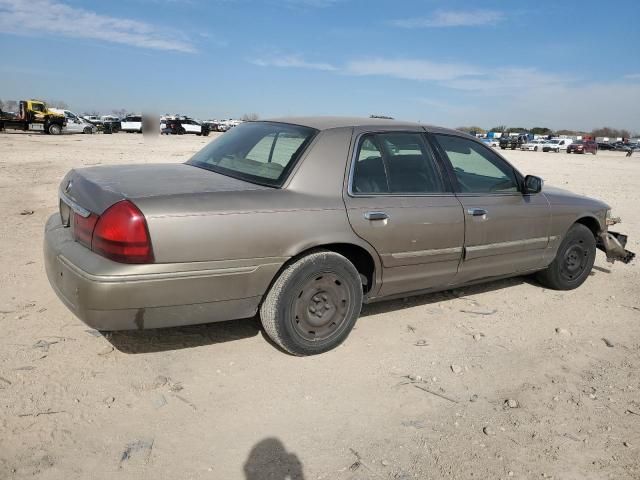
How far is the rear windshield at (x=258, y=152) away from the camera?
3.42 meters

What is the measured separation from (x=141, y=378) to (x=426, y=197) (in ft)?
7.58

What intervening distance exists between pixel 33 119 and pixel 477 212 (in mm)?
34667

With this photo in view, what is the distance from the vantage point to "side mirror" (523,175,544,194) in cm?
438

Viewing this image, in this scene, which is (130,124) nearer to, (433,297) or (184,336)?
(433,297)

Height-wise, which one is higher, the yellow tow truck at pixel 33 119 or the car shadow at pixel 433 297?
the yellow tow truck at pixel 33 119

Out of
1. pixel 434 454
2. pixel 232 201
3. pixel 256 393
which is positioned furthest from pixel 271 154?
pixel 434 454

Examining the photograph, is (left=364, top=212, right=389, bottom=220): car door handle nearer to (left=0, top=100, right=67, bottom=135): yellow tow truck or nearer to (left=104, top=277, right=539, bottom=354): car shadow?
(left=104, top=277, right=539, bottom=354): car shadow

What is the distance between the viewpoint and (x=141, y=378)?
309 centimetres

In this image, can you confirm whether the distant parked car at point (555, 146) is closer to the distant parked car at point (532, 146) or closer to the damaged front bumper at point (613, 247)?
the distant parked car at point (532, 146)

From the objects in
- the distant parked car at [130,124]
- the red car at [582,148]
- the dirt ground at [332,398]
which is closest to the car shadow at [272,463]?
the dirt ground at [332,398]

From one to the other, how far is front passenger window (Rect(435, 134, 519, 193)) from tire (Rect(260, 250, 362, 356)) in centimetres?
134

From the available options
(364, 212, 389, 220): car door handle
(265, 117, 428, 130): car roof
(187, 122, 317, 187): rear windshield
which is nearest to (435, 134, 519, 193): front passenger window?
(265, 117, 428, 130): car roof

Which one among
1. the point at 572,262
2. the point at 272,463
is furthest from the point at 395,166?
the point at 572,262

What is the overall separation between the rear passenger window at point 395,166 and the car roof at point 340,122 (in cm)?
12
